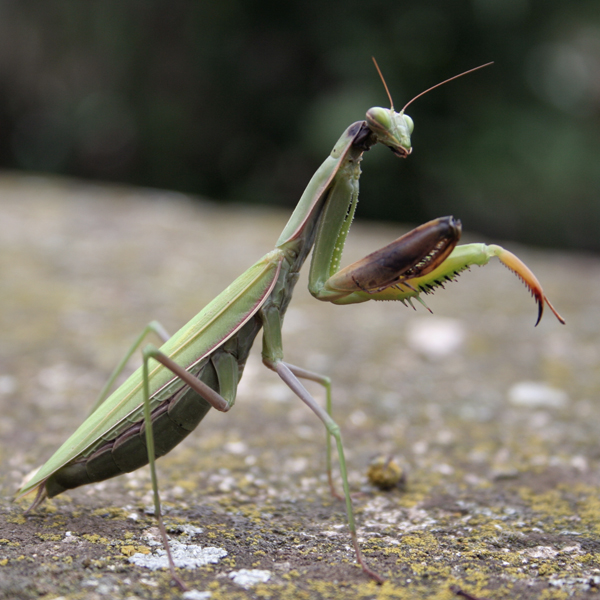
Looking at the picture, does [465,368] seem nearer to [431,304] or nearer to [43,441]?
[431,304]

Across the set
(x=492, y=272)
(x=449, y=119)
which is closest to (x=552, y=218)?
(x=449, y=119)

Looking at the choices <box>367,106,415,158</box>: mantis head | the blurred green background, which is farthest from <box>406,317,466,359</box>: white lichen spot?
the blurred green background

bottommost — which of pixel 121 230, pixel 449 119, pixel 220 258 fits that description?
pixel 220 258

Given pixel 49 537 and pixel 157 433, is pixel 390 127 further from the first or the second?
pixel 49 537

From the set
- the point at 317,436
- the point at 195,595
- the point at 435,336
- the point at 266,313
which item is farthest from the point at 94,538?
the point at 435,336

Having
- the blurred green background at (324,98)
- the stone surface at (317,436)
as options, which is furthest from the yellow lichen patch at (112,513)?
the blurred green background at (324,98)

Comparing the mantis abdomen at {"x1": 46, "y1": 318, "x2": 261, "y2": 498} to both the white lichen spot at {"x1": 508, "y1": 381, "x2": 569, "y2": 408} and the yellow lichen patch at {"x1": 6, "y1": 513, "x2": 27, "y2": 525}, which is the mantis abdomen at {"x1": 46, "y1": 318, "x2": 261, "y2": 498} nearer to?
the yellow lichen patch at {"x1": 6, "y1": 513, "x2": 27, "y2": 525}

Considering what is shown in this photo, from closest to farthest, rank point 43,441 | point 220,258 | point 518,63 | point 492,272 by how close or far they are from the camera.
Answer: point 43,441 → point 220,258 → point 492,272 → point 518,63
